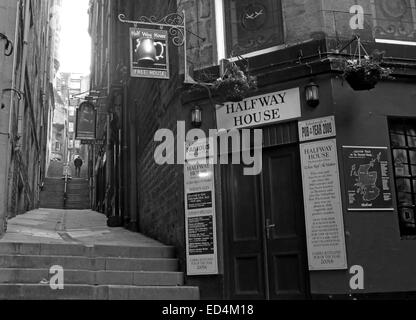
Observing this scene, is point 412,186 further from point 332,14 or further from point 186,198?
point 186,198

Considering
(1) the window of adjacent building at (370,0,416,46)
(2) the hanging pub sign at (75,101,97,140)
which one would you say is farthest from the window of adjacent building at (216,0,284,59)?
(2) the hanging pub sign at (75,101,97,140)

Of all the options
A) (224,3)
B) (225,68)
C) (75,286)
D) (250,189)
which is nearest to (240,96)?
(225,68)

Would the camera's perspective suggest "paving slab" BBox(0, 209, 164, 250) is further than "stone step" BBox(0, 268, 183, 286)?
Yes

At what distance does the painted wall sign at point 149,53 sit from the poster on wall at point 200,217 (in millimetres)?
1461

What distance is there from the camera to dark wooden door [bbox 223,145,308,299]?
7633mm

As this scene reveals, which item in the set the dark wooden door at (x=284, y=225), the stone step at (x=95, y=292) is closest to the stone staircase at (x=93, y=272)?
the stone step at (x=95, y=292)

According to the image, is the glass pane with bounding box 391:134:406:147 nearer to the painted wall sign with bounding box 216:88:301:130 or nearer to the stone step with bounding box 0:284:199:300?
the painted wall sign with bounding box 216:88:301:130

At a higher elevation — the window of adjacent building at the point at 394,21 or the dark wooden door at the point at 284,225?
the window of adjacent building at the point at 394,21

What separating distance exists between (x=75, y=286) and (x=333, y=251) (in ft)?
11.8

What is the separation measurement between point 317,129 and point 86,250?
4222 millimetres

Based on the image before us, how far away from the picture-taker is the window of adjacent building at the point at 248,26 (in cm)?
855

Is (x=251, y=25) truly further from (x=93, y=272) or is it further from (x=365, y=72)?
(x=93, y=272)

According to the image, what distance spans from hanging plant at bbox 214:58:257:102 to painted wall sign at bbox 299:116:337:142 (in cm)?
97

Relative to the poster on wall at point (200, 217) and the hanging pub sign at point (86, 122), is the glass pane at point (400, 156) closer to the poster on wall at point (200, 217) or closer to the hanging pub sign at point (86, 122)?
the poster on wall at point (200, 217)
